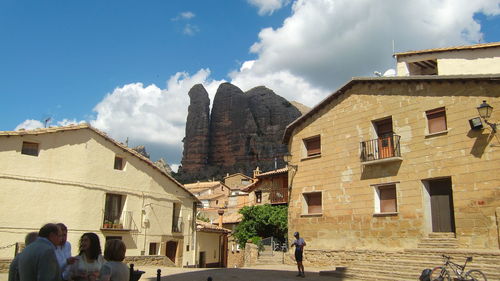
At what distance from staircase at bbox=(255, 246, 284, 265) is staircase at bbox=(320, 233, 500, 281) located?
6.11 meters

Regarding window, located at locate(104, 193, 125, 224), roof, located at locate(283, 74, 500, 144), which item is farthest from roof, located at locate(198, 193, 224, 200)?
roof, located at locate(283, 74, 500, 144)

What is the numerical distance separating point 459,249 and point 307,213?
7442mm

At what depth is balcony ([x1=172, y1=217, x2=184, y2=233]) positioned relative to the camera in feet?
84.3

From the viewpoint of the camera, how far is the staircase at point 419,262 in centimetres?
1229

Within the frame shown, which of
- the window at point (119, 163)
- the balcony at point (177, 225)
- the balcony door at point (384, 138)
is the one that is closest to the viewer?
the balcony door at point (384, 138)

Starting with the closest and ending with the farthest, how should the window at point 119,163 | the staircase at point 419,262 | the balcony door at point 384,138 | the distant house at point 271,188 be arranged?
the staircase at point 419,262 < the balcony door at point 384,138 < the window at point 119,163 < the distant house at point 271,188

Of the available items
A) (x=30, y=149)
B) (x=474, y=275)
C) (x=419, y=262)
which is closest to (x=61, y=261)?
(x=474, y=275)

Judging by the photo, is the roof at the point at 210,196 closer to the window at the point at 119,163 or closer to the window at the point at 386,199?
the window at the point at 119,163

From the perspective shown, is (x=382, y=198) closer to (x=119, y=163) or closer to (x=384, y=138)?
(x=384, y=138)

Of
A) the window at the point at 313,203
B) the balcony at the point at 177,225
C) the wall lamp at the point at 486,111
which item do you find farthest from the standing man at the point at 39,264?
the balcony at the point at 177,225

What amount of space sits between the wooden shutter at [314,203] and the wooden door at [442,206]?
527 cm

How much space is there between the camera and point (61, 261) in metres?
4.62

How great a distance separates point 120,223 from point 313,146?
10902 millimetres

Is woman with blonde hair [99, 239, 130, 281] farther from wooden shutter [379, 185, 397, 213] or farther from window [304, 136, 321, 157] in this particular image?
window [304, 136, 321, 157]
